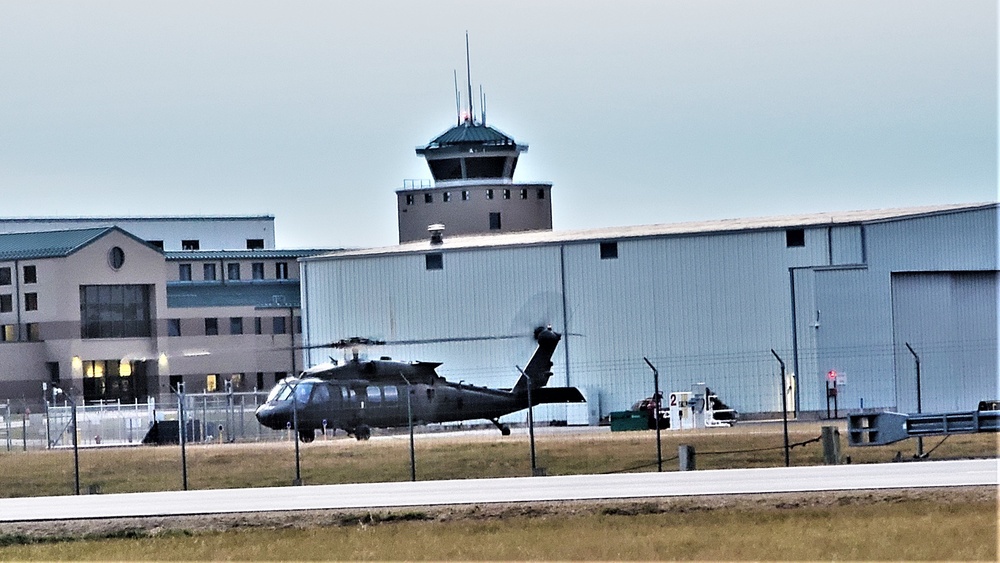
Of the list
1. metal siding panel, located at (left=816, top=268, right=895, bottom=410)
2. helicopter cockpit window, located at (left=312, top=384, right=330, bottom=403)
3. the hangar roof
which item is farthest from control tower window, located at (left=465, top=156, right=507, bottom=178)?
helicopter cockpit window, located at (left=312, top=384, right=330, bottom=403)

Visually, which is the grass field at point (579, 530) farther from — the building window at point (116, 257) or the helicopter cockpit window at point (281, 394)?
the building window at point (116, 257)

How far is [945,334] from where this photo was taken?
65.8 metres

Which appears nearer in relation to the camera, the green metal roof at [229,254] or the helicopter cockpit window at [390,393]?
the helicopter cockpit window at [390,393]

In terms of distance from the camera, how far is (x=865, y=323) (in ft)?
209

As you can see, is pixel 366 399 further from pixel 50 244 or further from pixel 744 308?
pixel 50 244

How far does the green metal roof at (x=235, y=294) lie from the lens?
10244 cm

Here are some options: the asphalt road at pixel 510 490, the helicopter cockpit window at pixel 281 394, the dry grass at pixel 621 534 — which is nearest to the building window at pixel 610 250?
the helicopter cockpit window at pixel 281 394

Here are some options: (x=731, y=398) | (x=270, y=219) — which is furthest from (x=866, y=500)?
(x=270, y=219)

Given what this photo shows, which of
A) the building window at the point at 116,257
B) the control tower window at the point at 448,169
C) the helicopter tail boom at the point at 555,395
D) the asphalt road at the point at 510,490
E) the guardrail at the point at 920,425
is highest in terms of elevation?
the control tower window at the point at 448,169

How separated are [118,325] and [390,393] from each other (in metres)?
44.7

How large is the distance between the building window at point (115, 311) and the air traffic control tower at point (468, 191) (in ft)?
104

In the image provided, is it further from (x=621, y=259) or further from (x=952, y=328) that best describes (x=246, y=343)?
(x=952, y=328)

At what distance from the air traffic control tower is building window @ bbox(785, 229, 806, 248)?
2522 inches

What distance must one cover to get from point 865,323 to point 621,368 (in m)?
8.81
